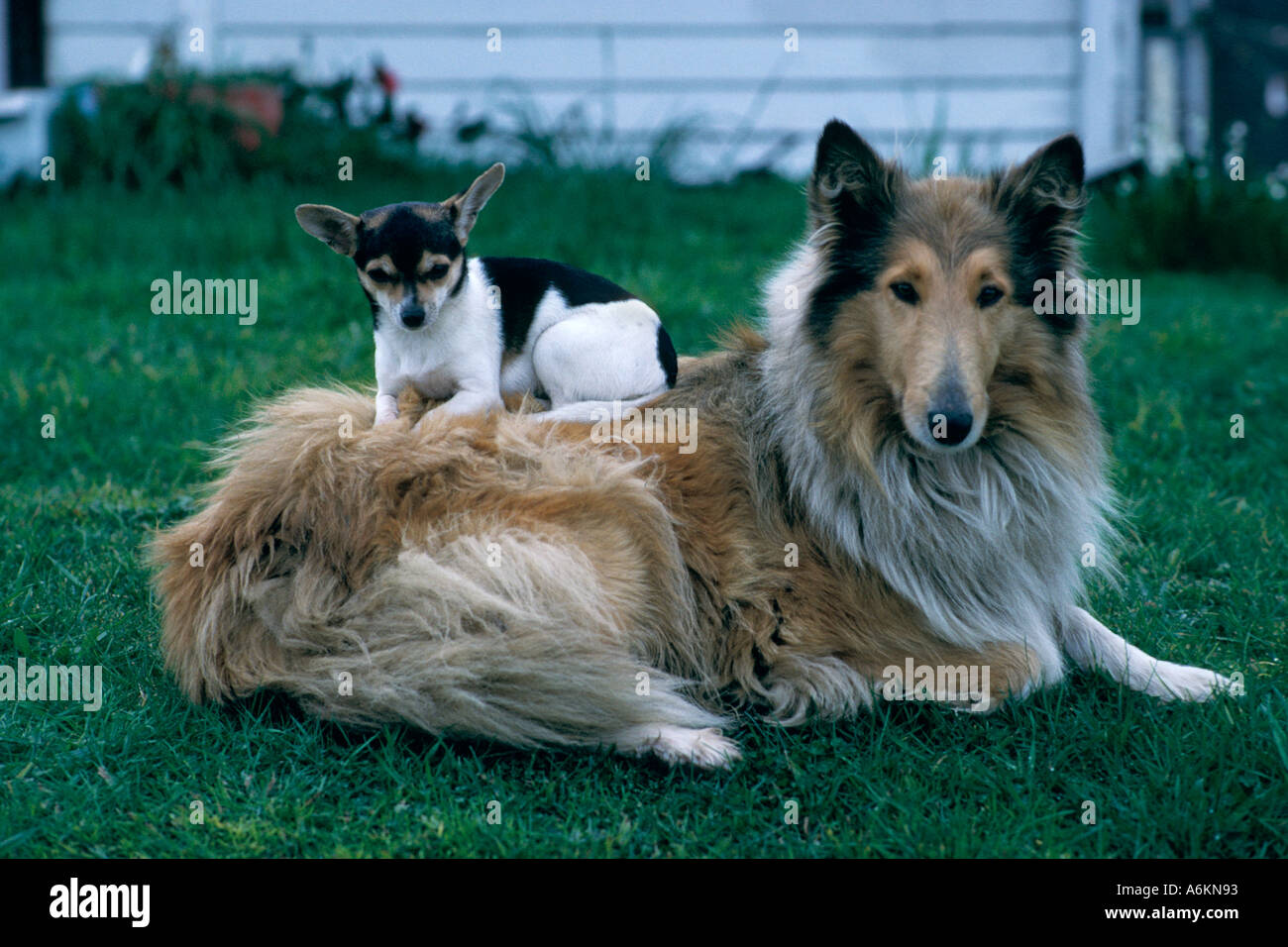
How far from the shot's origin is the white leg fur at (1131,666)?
142 inches

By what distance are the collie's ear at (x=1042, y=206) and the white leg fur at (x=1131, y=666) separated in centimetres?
104

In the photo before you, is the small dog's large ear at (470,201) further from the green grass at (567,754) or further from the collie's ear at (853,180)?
the green grass at (567,754)

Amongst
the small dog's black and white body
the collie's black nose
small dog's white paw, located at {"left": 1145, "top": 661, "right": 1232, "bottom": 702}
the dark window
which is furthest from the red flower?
small dog's white paw, located at {"left": 1145, "top": 661, "right": 1232, "bottom": 702}

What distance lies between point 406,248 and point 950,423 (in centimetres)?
170

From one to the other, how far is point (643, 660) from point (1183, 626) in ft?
6.85

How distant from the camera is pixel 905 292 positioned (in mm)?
3398

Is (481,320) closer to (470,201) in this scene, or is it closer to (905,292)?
(470,201)

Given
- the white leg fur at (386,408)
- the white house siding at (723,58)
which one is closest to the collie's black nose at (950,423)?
the white leg fur at (386,408)

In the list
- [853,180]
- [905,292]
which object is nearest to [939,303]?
[905,292]

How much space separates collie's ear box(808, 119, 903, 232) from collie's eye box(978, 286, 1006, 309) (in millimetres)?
385

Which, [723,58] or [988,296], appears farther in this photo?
[723,58]

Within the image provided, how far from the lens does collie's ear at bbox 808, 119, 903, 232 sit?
3.49 m

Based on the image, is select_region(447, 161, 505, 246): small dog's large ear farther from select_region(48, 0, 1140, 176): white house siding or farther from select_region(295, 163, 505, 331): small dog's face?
select_region(48, 0, 1140, 176): white house siding
